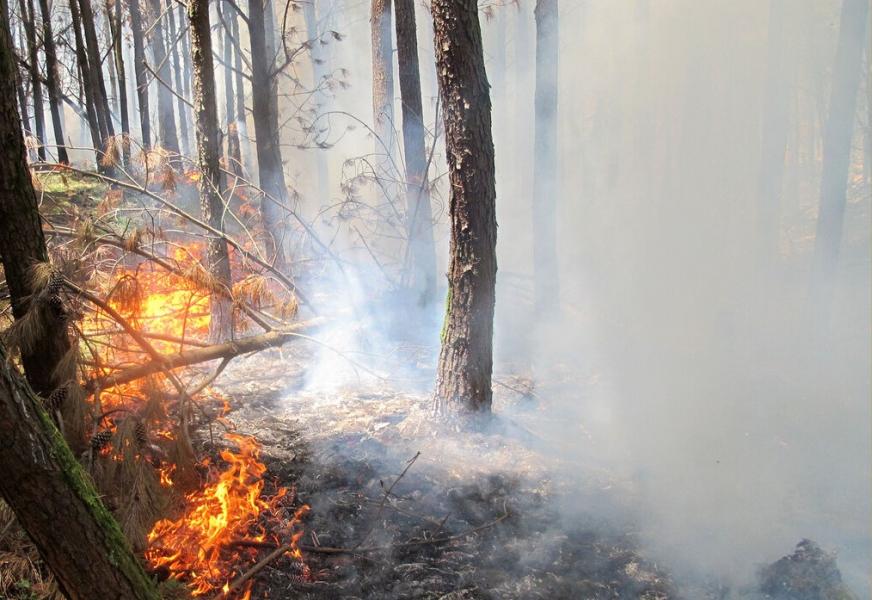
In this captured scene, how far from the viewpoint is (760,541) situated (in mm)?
4270

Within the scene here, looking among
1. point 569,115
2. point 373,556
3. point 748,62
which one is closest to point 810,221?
point 748,62

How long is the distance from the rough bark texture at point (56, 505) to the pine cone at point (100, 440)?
1.02 metres

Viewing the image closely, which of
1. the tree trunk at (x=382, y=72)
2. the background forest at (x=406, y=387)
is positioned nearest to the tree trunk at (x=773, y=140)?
the background forest at (x=406, y=387)

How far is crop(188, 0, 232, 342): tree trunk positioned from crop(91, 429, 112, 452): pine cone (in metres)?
3.37

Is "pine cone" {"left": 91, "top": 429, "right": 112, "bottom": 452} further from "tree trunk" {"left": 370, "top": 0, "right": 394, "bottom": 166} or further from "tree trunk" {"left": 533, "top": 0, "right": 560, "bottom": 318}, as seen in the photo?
"tree trunk" {"left": 533, "top": 0, "right": 560, "bottom": 318}

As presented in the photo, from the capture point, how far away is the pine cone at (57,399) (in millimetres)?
3334

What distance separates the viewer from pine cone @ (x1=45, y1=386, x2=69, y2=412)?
3334 mm

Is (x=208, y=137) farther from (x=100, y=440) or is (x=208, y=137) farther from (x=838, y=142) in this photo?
(x=838, y=142)

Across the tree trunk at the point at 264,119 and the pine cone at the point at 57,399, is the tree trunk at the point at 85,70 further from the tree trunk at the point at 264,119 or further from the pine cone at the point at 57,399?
the pine cone at the point at 57,399

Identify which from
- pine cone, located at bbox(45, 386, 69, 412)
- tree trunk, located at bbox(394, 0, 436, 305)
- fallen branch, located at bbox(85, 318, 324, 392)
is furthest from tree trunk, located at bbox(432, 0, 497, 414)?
pine cone, located at bbox(45, 386, 69, 412)

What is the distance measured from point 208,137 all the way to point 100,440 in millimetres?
4592

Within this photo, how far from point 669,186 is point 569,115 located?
323 inches

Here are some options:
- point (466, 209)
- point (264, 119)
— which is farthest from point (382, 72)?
point (466, 209)

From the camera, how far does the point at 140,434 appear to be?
3.42 metres
